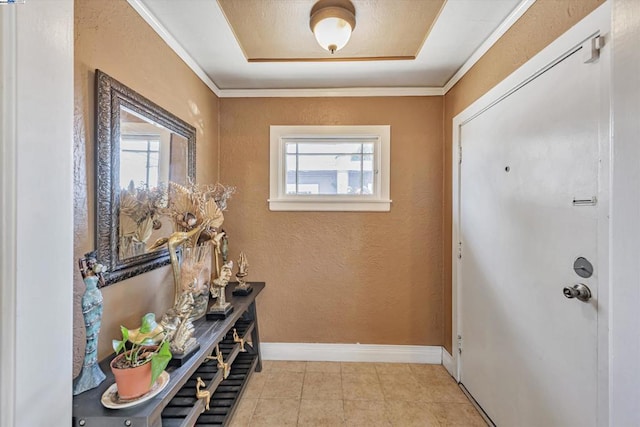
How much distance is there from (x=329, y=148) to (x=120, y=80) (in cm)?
158

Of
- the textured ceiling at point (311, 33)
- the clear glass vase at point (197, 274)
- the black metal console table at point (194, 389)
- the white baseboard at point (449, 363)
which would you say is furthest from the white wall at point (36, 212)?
the white baseboard at point (449, 363)

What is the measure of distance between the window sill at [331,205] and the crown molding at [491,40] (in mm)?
1098

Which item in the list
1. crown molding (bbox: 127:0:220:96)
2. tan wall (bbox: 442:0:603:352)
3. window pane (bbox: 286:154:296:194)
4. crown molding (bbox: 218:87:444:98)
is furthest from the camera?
window pane (bbox: 286:154:296:194)

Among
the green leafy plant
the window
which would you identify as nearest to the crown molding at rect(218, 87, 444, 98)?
the window

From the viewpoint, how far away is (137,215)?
4.46 feet

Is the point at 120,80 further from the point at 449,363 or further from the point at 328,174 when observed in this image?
the point at 449,363

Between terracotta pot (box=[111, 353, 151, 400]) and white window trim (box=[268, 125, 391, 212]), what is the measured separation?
1.65 meters

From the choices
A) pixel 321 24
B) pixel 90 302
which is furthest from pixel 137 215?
pixel 321 24

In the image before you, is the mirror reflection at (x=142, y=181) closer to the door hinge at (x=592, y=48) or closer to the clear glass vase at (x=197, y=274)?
the clear glass vase at (x=197, y=274)

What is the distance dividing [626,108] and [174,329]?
1.81m

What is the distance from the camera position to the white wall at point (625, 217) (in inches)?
32.7

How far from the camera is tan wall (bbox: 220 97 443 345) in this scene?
243 cm

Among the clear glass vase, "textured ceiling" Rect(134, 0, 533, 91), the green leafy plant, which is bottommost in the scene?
the green leafy plant

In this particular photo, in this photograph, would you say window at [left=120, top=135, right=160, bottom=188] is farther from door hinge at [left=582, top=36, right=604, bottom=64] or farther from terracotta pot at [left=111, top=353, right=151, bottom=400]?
door hinge at [left=582, top=36, right=604, bottom=64]
